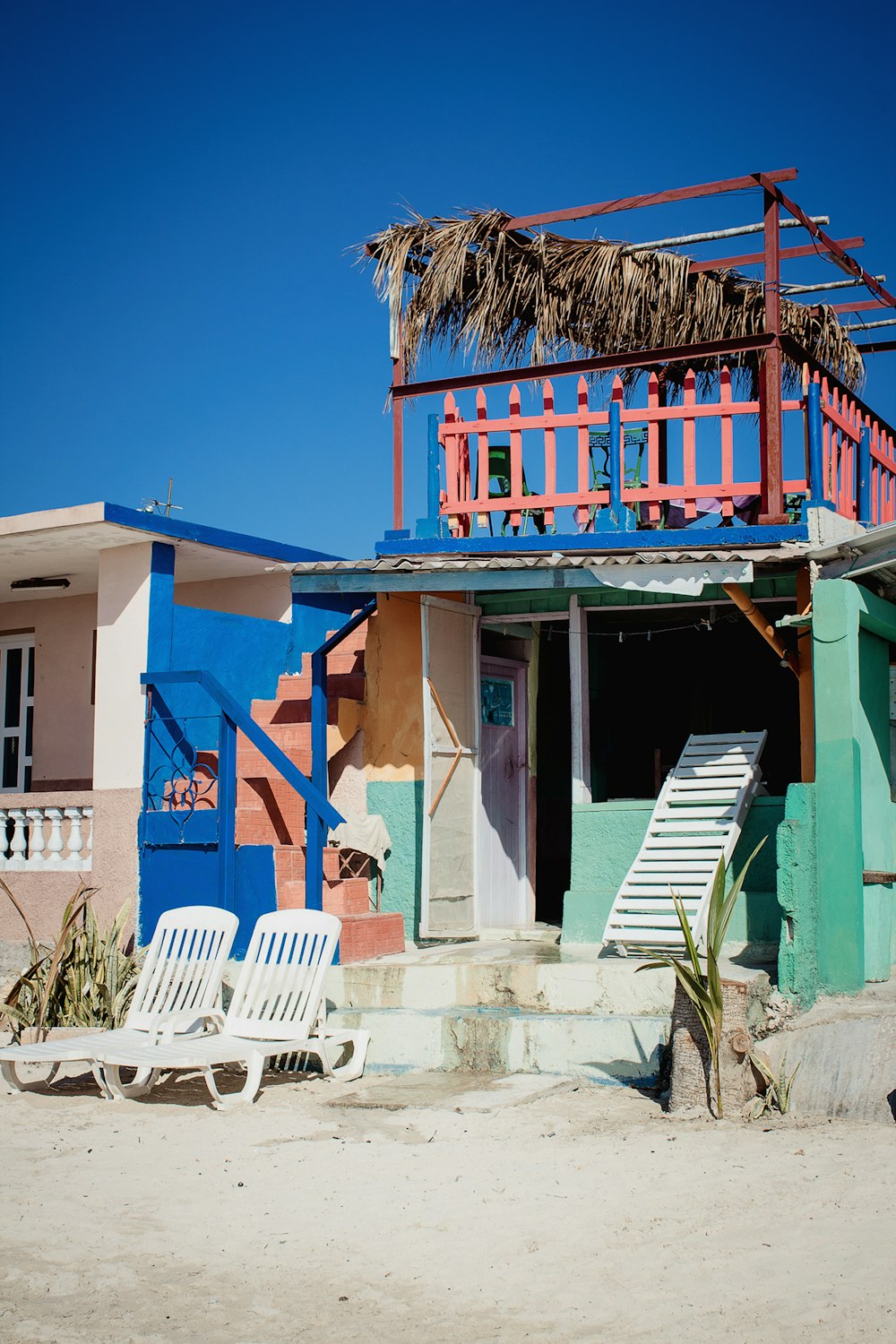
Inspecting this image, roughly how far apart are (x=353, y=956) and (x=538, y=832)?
4744mm

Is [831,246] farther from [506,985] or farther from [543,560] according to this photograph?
[506,985]

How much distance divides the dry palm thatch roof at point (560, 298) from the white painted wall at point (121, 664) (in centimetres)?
287

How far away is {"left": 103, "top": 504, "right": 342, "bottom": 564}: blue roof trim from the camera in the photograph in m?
10.2

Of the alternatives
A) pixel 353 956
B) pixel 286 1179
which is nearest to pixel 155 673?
pixel 353 956

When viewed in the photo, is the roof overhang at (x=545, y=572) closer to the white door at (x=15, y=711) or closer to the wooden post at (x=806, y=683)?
the wooden post at (x=806, y=683)

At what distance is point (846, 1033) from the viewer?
265 inches

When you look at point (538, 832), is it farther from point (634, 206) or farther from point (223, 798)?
point (634, 206)

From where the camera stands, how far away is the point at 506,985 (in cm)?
845

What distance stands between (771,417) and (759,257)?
2.89 m

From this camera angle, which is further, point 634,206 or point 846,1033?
point 634,206

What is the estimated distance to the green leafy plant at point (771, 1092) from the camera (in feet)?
21.5

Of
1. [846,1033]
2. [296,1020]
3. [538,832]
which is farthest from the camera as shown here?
[538,832]

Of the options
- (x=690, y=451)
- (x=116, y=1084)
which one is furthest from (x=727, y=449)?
(x=116, y=1084)

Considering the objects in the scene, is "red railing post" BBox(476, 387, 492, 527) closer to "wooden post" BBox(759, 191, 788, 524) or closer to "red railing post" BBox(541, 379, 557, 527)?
"red railing post" BBox(541, 379, 557, 527)
